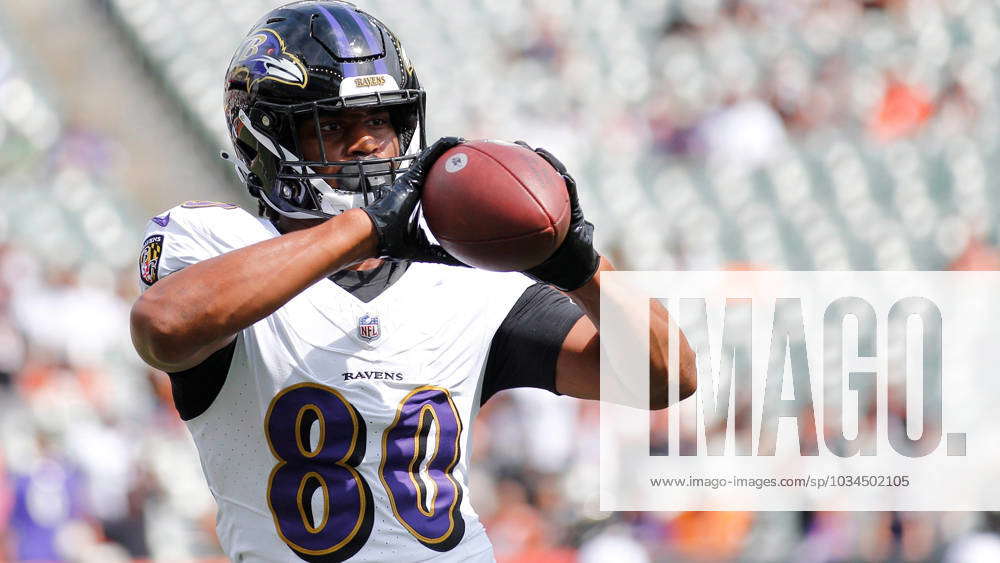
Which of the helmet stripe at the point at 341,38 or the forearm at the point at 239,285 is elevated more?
the helmet stripe at the point at 341,38

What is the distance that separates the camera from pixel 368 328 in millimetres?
2453

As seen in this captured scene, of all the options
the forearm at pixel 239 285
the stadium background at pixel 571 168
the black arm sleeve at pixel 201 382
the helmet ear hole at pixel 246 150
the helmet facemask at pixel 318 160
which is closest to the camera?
the forearm at pixel 239 285

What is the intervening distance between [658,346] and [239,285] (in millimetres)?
788

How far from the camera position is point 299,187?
8.60 ft

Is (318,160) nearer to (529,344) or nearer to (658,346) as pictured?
(529,344)

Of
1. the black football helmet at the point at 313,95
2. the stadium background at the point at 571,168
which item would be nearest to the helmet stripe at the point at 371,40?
the black football helmet at the point at 313,95

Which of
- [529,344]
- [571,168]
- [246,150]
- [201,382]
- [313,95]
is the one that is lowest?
[571,168]

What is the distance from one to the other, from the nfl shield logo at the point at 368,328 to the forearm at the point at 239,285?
310mm

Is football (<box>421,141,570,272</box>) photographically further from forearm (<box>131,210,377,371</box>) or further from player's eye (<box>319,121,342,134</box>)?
player's eye (<box>319,121,342,134</box>)

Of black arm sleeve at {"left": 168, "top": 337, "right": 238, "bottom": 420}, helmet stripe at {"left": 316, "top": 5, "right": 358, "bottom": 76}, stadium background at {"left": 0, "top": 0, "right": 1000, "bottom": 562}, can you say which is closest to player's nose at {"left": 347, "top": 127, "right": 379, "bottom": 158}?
helmet stripe at {"left": 316, "top": 5, "right": 358, "bottom": 76}

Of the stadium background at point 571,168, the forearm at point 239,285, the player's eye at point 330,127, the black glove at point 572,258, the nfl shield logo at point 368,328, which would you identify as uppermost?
the player's eye at point 330,127

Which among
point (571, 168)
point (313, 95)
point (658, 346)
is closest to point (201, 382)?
point (313, 95)

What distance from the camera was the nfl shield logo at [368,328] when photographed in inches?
96.4

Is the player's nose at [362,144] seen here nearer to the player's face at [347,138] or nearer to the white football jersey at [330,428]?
the player's face at [347,138]
